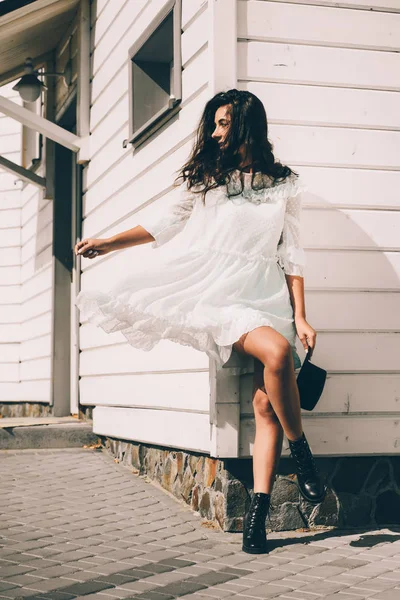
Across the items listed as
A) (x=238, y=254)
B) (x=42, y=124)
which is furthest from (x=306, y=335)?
(x=42, y=124)

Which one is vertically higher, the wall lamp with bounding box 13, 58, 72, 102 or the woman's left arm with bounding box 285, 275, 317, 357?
the wall lamp with bounding box 13, 58, 72, 102

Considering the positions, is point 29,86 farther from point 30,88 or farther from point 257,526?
point 257,526

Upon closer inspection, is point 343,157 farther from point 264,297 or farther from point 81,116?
point 81,116

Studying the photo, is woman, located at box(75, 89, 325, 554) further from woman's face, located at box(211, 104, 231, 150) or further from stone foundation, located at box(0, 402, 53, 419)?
stone foundation, located at box(0, 402, 53, 419)

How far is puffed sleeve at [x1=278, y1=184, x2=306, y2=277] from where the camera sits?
178 inches

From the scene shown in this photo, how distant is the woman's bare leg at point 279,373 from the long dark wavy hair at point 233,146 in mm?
776

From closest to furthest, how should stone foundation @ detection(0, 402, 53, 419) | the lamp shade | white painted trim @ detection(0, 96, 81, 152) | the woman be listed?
the woman
white painted trim @ detection(0, 96, 81, 152)
the lamp shade
stone foundation @ detection(0, 402, 53, 419)

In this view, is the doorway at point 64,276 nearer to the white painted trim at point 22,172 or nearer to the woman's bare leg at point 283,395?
the white painted trim at point 22,172

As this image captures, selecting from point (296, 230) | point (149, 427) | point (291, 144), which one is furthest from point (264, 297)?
point (149, 427)

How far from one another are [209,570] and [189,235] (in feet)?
5.38

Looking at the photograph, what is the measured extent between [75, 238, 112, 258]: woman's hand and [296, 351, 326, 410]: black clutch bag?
1.09m

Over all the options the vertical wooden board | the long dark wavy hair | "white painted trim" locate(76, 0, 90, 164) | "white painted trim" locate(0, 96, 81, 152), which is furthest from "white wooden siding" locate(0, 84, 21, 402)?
the long dark wavy hair

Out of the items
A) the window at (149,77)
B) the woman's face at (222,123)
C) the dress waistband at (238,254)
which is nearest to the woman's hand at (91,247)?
the dress waistband at (238,254)

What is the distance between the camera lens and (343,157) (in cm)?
515
